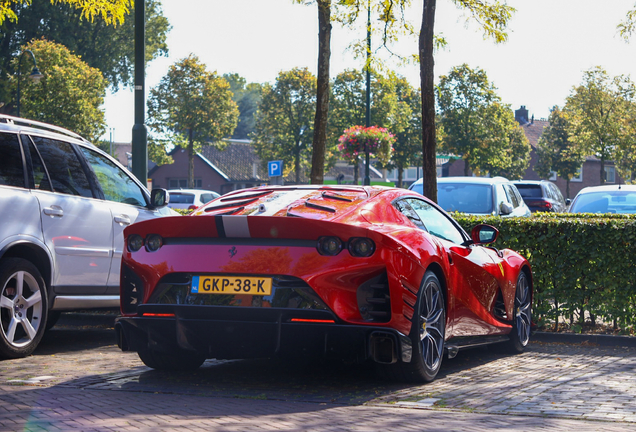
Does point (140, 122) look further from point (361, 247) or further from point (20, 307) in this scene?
point (361, 247)

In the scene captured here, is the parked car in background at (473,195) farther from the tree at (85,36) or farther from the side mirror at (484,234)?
the tree at (85,36)

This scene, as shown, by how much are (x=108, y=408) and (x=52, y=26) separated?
50.4m

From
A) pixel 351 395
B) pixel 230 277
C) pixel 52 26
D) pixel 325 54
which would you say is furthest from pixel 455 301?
pixel 52 26

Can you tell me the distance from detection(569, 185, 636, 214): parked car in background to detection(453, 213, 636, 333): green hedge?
23.6 ft

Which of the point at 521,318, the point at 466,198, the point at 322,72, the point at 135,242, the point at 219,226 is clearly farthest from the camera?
the point at 466,198

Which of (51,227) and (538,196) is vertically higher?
(538,196)

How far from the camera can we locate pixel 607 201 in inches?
637

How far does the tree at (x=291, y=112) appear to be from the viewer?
66812mm

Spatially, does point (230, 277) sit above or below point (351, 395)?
above

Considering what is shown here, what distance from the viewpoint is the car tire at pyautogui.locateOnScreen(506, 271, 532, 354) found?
807cm

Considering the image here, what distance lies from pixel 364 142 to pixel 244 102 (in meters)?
108

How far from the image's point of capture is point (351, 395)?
568 centimetres

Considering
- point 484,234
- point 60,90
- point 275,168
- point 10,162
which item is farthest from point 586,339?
point 60,90

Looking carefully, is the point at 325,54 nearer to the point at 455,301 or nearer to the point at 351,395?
the point at 455,301
